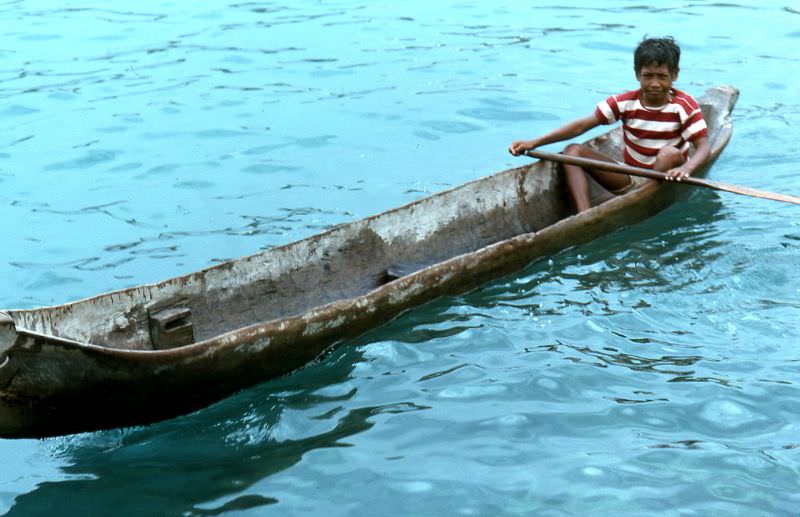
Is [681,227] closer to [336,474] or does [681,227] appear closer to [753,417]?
[753,417]

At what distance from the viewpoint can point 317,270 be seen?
539cm

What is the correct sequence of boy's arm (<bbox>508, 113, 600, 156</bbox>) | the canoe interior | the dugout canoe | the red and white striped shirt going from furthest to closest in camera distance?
the red and white striped shirt, boy's arm (<bbox>508, 113, 600, 156</bbox>), the canoe interior, the dugout canoe

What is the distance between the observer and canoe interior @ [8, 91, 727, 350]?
14.8ft

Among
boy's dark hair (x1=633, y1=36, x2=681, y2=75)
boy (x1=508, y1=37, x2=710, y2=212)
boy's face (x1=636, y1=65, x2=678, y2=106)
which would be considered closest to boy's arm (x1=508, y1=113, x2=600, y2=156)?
boy (x1=508, y1=37, x2=710, y2=212)

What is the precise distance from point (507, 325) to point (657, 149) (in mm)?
2004

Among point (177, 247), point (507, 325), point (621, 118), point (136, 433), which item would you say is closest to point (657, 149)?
point (621, 118)

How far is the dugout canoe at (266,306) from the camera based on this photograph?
3883 mm

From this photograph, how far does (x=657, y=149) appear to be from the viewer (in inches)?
258

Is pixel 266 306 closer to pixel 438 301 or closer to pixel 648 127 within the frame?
pixel 438 301

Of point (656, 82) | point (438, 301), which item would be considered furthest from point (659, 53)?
point (438, 301)

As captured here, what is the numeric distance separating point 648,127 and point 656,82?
1.14 feet

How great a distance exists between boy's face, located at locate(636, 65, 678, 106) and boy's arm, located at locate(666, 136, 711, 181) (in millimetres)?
352

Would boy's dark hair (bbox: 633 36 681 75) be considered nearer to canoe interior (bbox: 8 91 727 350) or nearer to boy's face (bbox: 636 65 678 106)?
boy's face (bbox: 636 65 678 106)

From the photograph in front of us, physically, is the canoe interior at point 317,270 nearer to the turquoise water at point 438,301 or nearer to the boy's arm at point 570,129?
the boy's arm at point 570,129
